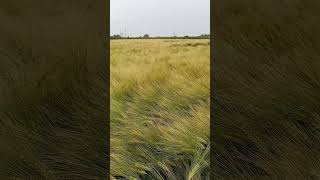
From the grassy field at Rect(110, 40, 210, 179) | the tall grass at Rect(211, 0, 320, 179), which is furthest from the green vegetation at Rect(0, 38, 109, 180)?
the tall grass at Rect(211, 0, 320, 179)

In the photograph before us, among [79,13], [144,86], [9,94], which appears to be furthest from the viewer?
[79,13]

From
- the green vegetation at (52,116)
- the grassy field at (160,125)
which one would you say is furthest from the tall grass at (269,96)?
the green vegetation at (52,116)

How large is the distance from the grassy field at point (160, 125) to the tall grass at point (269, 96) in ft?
0.19

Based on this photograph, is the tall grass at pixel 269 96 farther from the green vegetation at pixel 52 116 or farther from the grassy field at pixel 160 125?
the green vegetation at pixel 52 116

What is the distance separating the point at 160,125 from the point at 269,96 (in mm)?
370

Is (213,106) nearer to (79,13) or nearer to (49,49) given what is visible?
(49,49)

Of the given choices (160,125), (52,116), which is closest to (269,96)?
(160,125)

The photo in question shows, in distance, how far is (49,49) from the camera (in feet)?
6.78

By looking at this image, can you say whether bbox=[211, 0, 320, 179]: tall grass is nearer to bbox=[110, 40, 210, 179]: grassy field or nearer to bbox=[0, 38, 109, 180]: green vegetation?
bbox=[110, 40, 210, 179]: grassy field

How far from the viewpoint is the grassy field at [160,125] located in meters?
1.39

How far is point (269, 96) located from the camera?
155cm

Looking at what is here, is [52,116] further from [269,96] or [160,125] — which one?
[269,96]

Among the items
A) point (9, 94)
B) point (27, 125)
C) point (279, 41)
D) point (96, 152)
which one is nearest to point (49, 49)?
point (9, 94)

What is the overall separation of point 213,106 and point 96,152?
0.43 meters
